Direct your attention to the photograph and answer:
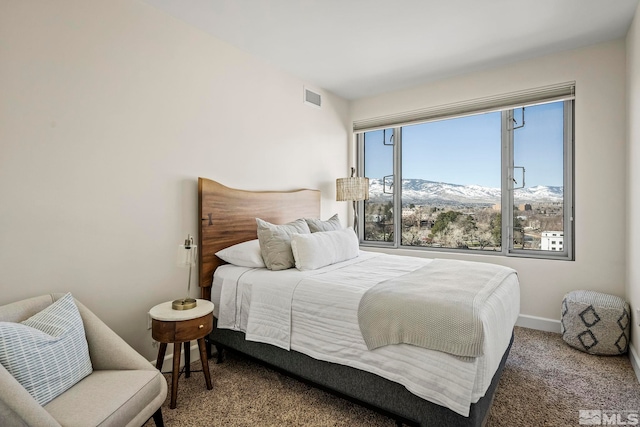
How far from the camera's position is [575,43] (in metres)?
3.01

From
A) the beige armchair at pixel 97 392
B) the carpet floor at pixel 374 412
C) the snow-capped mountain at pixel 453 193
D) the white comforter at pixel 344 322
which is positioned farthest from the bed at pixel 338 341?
the snow-capped mountain at pixel 453 193

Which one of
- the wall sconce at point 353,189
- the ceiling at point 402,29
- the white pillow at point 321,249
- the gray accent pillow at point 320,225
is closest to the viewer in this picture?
the ceiling at point 402,29

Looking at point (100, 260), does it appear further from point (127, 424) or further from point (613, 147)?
point (613, 147)

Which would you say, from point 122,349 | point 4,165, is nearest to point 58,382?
point 122,349

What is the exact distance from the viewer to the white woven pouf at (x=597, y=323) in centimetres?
263

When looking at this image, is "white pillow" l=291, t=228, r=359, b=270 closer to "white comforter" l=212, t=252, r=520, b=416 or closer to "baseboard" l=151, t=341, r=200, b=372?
"white comforter" l=212, t=252, r=520, b=416

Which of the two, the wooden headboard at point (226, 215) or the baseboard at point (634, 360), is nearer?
the baseboard at point (634, 360)

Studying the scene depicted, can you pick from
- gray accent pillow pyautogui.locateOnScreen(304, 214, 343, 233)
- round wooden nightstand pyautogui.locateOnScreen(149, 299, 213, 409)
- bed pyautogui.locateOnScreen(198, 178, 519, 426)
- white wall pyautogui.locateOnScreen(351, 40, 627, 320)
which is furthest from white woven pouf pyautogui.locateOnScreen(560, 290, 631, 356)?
round wooden nightstand pyautogui.locateOnScreen(149, 299, 213, 409)

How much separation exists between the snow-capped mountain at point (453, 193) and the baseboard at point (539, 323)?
1.18m

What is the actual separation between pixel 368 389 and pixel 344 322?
0.37m

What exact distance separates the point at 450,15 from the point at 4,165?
3.07 meters

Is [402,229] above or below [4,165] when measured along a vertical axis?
below

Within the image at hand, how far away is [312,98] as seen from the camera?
13.1 ft

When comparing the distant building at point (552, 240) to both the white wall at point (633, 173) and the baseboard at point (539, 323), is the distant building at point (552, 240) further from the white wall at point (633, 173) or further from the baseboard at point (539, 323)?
the baseboard at point (539, 323)
